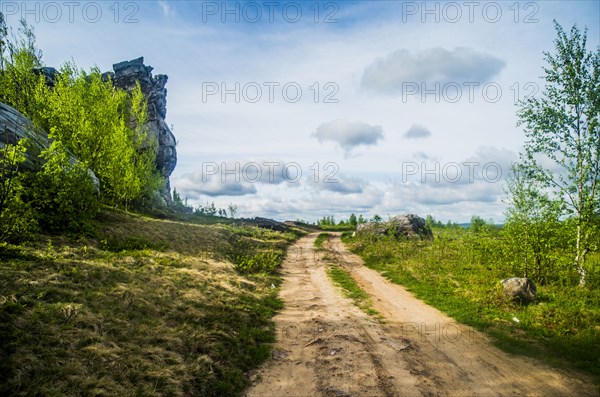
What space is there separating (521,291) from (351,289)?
8012mm

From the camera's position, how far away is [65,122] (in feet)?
83.6

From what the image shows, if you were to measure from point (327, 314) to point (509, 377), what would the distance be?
21.5 feet

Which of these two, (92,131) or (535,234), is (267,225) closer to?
(92,131)

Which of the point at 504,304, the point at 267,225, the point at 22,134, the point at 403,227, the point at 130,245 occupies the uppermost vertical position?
the point at 22,134

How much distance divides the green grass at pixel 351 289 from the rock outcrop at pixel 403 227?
20.8 metres

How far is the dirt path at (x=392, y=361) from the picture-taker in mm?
7320

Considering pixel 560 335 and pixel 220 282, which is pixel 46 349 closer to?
pixel 220 282

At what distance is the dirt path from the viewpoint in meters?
7.32

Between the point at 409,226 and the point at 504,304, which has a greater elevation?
the point at 409,226

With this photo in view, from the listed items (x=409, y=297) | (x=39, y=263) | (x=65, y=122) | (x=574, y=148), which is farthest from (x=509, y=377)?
(x=65, y=122)

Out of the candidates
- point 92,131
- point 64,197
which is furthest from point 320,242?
point 64,197

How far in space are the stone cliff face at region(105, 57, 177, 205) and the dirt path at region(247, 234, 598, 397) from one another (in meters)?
65.1

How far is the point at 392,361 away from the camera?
28.1 ft

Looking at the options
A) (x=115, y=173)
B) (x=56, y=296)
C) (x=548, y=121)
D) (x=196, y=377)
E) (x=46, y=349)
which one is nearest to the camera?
(x=46, y=349)
